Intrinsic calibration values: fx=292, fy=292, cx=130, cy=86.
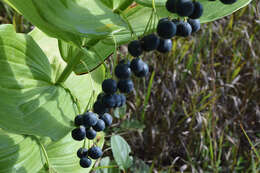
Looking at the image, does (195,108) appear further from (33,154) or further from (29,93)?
(29,93)

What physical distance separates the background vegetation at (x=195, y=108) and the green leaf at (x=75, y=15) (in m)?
1.13

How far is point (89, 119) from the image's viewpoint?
4.14ft

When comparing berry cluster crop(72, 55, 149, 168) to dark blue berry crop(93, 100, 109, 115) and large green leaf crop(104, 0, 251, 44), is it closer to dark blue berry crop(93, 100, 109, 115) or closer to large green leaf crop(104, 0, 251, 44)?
dark blue berry crop(93, 100, 109, 115)

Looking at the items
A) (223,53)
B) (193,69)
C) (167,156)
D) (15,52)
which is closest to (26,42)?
(15,52)

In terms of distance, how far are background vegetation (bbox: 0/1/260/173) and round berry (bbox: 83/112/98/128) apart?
94cm

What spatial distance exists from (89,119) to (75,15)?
0.45 m

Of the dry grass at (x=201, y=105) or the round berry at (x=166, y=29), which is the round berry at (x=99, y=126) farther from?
the dry grass at (x=201, y=105)

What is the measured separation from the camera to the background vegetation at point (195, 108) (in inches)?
90.9

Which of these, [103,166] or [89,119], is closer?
[89,119]

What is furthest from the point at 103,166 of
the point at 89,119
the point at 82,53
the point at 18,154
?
the point at 82,53

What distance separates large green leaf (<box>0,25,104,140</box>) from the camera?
134cm

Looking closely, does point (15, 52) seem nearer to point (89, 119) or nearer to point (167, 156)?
point (89, 119)

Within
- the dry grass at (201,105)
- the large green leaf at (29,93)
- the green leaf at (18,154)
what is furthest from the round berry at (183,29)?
the dry grass at (201,105)

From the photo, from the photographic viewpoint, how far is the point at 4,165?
5.29ft
